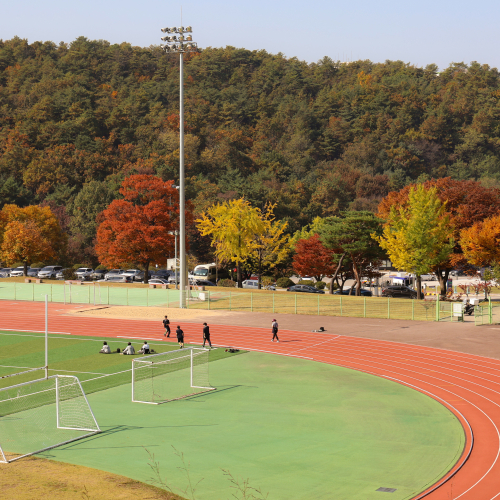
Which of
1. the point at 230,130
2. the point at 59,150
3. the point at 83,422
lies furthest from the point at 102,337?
the point at 230,130

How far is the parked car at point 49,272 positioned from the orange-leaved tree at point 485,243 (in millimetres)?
48641

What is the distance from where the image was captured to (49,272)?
79.2 meters

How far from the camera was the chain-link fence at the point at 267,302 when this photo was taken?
44.7 m

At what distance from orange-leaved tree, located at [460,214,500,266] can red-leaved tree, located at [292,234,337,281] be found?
1520 centimetres

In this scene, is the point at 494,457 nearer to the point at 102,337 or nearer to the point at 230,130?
the point at 102,337

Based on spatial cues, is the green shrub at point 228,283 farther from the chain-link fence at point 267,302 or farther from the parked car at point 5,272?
the parked car at point 5,272

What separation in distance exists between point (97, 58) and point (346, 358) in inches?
6112

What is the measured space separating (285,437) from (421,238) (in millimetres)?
37083

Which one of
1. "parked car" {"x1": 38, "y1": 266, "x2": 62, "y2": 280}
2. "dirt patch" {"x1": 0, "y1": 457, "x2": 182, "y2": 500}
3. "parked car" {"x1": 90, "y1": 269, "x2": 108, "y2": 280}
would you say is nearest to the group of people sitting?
"dirt patch" {"x1": 0, "y1": 457, "x2": 182, "y2": 500}

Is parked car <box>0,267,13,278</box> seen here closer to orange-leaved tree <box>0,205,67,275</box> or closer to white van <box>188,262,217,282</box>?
orange-leaved tree <box>0,205,67,275</box>

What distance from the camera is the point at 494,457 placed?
1678 centimetres

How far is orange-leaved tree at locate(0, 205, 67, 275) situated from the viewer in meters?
76.9

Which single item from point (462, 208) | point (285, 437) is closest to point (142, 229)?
point (462, 208)

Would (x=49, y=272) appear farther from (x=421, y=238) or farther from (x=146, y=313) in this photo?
(x=421, y=238)
